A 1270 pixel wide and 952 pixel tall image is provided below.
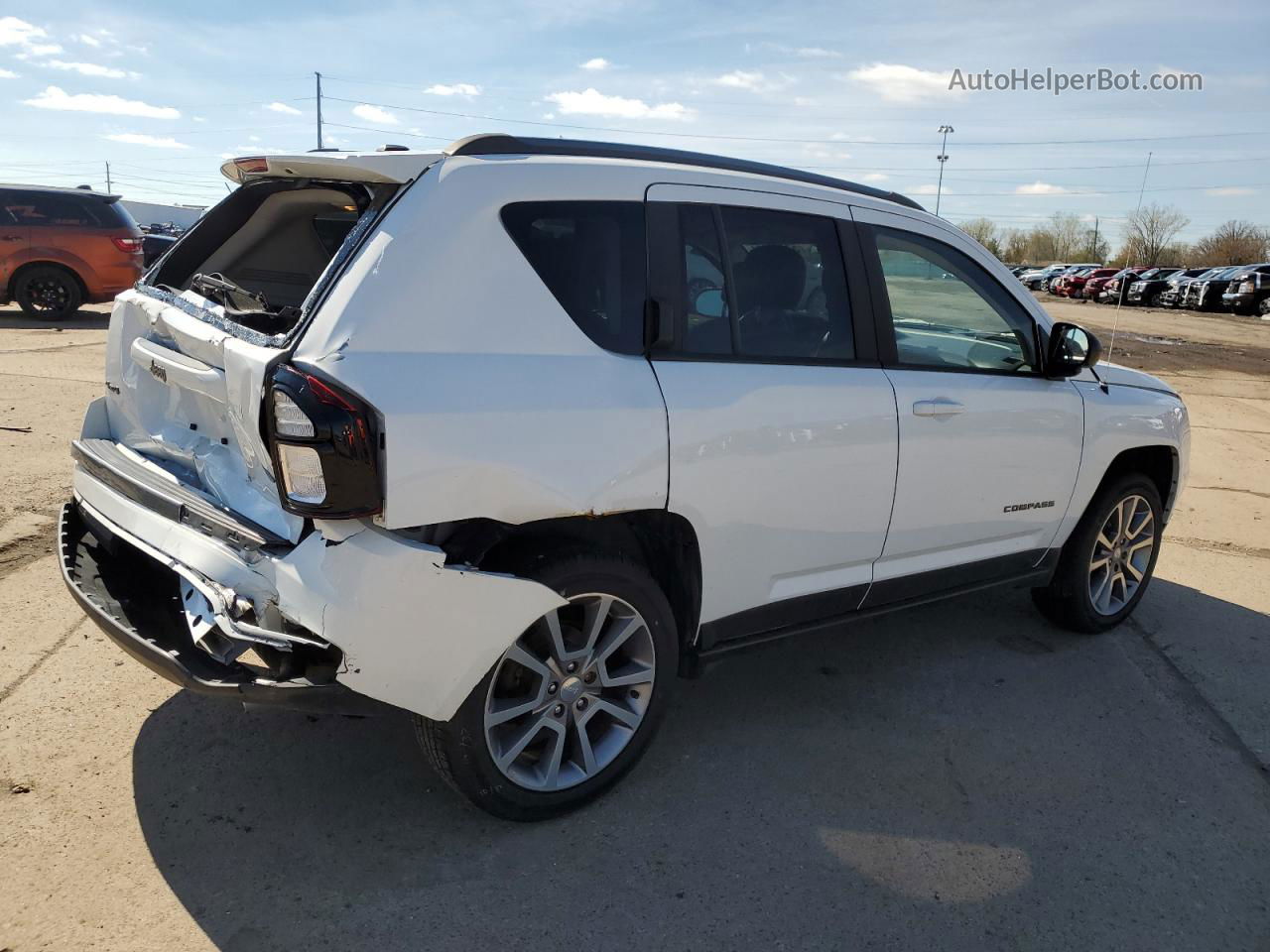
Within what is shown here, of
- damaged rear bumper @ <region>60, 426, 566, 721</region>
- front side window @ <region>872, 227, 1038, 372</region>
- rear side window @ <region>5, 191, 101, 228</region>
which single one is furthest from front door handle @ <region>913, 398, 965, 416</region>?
rear side window @ <region>5, 191, 101, 228</region>

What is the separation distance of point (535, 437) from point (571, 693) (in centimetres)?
86

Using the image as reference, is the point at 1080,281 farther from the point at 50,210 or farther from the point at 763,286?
the point at 763,286

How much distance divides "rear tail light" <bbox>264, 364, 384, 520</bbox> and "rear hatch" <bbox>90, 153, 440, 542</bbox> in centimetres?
15

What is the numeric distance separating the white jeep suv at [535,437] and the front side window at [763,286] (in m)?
0.01

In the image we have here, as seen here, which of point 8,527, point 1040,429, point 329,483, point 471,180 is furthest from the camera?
point 8,527

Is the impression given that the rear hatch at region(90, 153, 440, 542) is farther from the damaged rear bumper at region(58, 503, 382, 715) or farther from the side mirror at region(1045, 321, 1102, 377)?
the side mirror at region(1045, 321, 1102, 377)

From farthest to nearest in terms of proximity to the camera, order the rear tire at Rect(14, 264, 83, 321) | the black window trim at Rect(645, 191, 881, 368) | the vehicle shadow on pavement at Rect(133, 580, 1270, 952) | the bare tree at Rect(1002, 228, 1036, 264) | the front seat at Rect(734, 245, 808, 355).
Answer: the bare tree at Rect(1002, 228, 1036, 264), the rear tire at Rect(14, 264, 83, 321), the front seat at Rect(734, 245, 808, 355), the black window trim at Rect(645, 191, 881, 368), the vehicle shadow on pavement at Rect(133, 580, 1270, 952)

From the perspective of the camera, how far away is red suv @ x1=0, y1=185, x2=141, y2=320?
45.7 ft

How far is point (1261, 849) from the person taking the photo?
10.5 ft

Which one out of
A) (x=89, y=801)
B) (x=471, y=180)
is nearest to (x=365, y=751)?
(x=89, y=801)

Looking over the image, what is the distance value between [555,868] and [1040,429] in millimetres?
2682

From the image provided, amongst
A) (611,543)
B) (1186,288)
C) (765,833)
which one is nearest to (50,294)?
(611,543)

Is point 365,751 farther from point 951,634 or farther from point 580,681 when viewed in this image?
point 951,634

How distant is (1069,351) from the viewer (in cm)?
424
